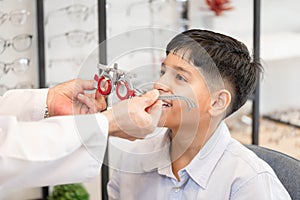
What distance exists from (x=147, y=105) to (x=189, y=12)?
1370 mm

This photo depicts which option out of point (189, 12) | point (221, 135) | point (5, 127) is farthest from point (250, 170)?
point (189, 12)

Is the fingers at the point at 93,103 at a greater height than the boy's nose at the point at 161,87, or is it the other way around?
the boy's nose at the point at 161,87

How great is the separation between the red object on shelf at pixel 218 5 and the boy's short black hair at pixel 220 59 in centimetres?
104

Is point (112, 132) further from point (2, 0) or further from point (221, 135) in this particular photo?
point (2, 0)

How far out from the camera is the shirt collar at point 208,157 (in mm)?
1134

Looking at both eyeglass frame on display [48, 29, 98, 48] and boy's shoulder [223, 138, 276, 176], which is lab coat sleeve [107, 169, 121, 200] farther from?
eyeglass frame on display [48, 29, 98, 48]

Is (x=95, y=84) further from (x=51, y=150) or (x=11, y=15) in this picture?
(x=11, y=15)

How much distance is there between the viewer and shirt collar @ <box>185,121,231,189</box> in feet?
3.72

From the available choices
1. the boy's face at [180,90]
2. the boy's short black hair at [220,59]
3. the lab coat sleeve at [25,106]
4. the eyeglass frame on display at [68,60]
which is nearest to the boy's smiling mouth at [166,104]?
the boy's face at [180,90]

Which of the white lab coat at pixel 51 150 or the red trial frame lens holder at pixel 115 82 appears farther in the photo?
the red trial frame lens holder at pixel 115 82

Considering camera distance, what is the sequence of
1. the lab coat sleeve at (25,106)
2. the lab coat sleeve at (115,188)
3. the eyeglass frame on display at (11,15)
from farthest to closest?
1. the eyeglass frame on display at (11,15)
2. the lab coat sleeve at (115,188)
3. the lab coat sleeve at (25,106)


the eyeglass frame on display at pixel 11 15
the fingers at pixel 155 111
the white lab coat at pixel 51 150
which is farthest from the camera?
the eyeglass frame on display at pixel 11 15

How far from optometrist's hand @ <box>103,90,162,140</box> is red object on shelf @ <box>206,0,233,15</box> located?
1.31m

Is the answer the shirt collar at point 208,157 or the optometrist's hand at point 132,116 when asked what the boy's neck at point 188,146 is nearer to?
the shirt collar at point 208,157
